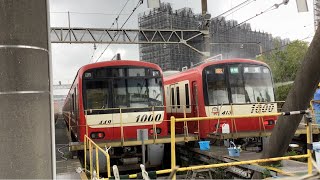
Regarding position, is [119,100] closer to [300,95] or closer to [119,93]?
[119,93]

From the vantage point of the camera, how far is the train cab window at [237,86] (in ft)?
43.9

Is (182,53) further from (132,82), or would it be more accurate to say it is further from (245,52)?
(132,82)

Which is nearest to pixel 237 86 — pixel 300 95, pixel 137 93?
pixel 137 93

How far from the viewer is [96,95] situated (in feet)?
40.1

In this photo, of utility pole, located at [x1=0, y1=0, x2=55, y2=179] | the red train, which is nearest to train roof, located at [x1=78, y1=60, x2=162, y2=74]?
the red train

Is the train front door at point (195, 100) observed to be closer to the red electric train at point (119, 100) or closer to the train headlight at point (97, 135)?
the red electric train at point (119, 100)

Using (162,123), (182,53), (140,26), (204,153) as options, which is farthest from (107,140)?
(182,53)

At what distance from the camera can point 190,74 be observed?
14.4m

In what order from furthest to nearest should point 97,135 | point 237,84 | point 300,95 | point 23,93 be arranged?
point 237,84
point 97,135
point 300,95
point 23,93

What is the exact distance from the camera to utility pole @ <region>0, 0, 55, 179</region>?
4.11 metres

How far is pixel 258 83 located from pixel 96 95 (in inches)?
226

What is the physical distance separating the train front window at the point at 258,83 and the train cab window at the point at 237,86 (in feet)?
0.51

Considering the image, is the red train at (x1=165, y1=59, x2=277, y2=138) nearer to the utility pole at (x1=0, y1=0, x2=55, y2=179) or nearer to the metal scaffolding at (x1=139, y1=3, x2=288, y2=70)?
the utility pole at (x1=0, y1=0, x2=55, y2=179)

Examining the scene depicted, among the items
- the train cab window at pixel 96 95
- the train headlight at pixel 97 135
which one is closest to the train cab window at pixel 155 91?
the train cab window at pixel 96 95
